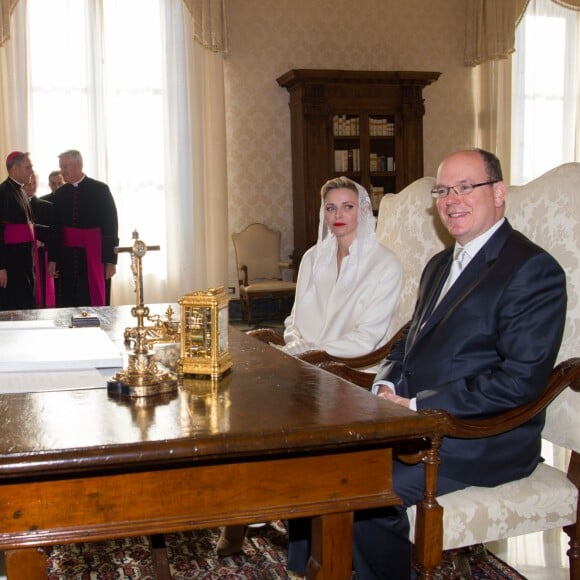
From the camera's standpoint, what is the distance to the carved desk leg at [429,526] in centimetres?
190

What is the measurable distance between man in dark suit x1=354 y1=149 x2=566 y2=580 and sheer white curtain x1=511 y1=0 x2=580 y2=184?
852 centimetres

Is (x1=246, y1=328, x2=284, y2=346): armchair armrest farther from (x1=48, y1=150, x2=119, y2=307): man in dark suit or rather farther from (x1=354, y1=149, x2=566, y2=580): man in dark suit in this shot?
(x1=48, y1=150, x2=119, y2=307): man in dark suit

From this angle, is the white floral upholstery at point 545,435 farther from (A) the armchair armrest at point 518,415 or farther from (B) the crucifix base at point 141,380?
(B) the crucifix base at point 141,380

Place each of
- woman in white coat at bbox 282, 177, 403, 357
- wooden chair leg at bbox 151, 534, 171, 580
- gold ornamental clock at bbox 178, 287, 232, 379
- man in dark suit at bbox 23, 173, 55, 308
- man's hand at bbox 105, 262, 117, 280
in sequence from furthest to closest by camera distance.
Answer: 1. man's hand at bbox 105, 262, 117, 280
2. man in dark suit at bbox 23, 173, 55, 308
3. woman in white coat at bbox 282, 177, 403, 357
4. wooden chair leg at bbox 151, 534, 171, 580
5. gold ornamental clock at bbox 178, 287, 232, 379

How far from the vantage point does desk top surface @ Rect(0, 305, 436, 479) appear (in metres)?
1.28

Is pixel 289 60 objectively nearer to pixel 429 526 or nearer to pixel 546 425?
pixel 546 425

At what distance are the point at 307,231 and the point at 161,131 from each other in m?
2.04

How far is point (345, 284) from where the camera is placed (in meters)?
3.45

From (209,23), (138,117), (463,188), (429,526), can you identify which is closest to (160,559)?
(429,526)

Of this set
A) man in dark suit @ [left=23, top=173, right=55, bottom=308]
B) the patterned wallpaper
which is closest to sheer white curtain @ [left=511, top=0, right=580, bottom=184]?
the patterned wallpaper

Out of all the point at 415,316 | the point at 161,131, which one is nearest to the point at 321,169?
the point at 161,131

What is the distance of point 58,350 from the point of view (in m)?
2.05

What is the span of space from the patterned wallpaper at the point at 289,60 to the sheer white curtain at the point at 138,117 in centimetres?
36

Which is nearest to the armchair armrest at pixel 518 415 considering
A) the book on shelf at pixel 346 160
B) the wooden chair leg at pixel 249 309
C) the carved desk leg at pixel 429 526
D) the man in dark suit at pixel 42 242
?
the carved desk leg at pixel 429 526
